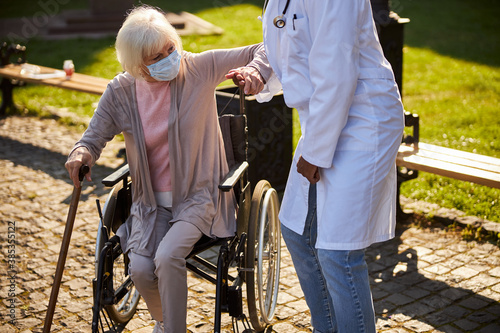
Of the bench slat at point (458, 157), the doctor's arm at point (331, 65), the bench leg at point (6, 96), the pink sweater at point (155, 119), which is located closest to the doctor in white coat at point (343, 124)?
the doctor's arm at point (331, 65)

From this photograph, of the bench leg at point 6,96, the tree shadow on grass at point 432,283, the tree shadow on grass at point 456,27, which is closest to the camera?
the tree shadow on grass at point 432,283

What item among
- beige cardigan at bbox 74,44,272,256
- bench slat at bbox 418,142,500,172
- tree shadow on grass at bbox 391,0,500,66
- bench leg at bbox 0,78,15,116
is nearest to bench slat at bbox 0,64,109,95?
bench leg at bbox 0,78,15,116

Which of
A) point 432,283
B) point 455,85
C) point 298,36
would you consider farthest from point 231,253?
point 455,85

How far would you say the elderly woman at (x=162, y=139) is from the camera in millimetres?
3072

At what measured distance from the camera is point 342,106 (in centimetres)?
227

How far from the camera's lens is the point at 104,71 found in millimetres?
10258

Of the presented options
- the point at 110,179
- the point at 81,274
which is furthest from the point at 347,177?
the point at 81,274

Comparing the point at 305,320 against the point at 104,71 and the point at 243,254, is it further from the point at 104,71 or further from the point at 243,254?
the point at 104,71

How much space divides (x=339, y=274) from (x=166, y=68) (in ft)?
4.21

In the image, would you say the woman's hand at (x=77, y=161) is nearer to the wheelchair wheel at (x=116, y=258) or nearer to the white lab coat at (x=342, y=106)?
the wheelchair wheel at (x=116, y=258)

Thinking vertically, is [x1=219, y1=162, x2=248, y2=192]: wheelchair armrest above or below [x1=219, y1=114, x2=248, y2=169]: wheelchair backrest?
below

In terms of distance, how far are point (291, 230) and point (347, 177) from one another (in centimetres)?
46

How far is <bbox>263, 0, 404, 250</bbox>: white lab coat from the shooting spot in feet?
7.34

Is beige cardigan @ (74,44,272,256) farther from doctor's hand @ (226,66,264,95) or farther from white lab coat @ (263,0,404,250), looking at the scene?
white lab coat @ (263,0,404,250)
